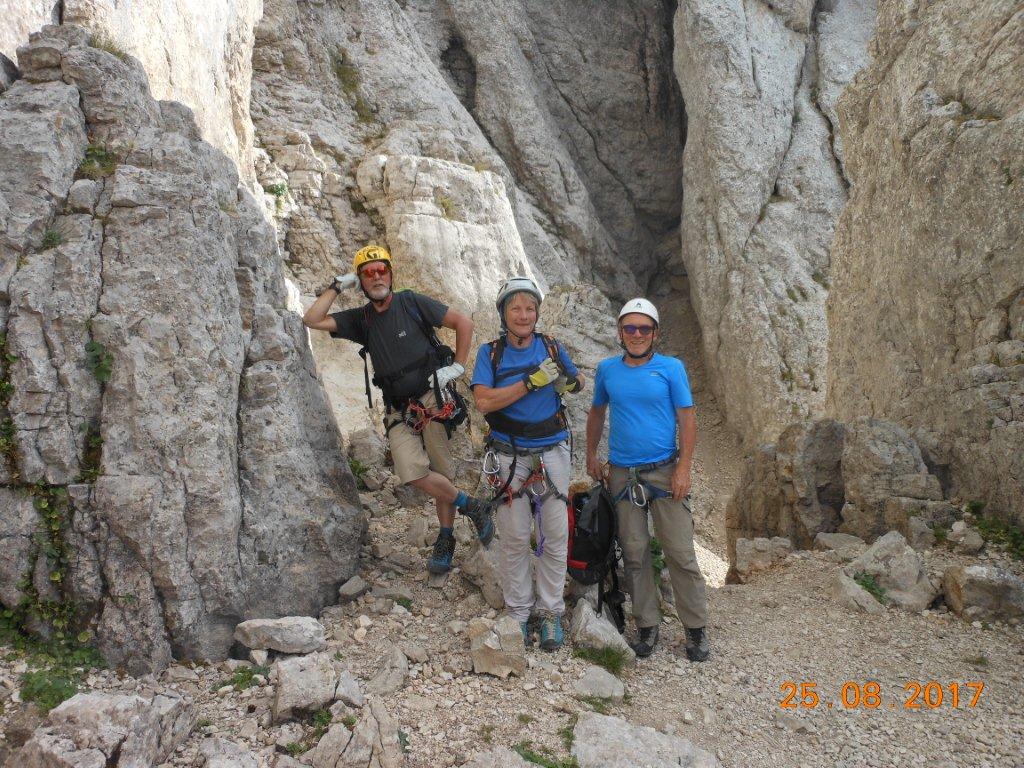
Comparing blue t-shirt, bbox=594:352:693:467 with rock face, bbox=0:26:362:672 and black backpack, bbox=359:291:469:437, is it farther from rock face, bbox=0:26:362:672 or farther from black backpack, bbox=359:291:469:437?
rock face, bbox=0:26:362:672

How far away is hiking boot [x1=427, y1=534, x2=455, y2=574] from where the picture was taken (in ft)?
23.3

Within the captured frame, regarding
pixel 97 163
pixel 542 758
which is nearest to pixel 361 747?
pixel 542 758

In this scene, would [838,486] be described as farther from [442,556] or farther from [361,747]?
[361,747]

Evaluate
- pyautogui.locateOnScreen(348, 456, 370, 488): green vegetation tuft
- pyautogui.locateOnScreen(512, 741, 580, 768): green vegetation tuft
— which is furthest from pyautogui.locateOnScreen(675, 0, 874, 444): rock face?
pyautogui.locateOnScreen(512, 741, 580, 768): green vegetation tuft

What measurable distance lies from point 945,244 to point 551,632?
350 inches

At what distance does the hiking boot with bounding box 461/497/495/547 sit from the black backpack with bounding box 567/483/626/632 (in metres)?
0.92

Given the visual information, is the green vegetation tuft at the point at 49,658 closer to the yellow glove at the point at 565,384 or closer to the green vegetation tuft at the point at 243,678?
the green vegetation tuft at the point at 243,678

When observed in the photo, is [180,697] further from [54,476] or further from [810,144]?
[810,144]

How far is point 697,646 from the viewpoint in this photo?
6.41 metres

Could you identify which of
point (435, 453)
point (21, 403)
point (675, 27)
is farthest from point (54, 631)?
point (675, 27)

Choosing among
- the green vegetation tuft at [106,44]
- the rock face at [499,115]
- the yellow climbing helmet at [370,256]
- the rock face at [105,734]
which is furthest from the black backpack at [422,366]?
the rock face at [499,115]

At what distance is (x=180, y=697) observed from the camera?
16.1 feet

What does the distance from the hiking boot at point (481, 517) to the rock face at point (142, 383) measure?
1.32 m

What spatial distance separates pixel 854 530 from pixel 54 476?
10.3 m
